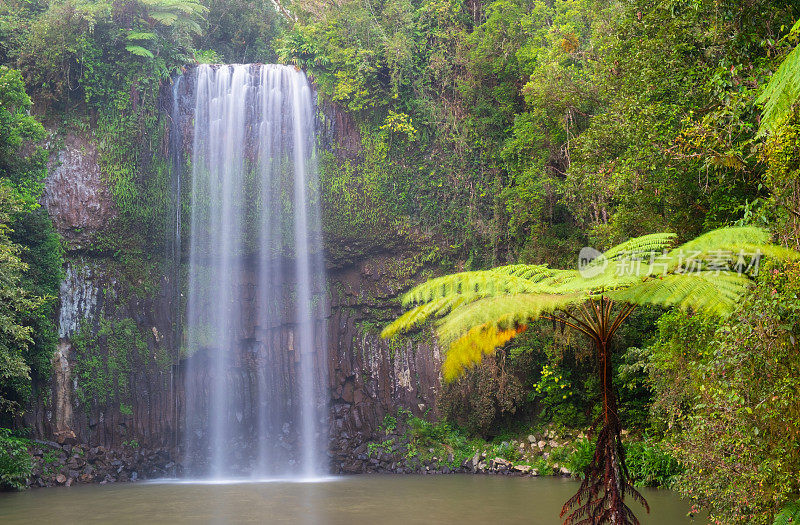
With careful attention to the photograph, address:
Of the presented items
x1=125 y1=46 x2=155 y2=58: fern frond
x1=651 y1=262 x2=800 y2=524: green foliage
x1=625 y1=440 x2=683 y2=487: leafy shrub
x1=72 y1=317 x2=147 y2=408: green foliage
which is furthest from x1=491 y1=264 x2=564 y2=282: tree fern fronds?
x1=125 y1=46 x2=155 y2=58: fern frond

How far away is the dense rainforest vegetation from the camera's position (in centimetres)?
614

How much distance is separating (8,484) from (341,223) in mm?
9808

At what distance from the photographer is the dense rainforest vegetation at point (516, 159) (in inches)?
242

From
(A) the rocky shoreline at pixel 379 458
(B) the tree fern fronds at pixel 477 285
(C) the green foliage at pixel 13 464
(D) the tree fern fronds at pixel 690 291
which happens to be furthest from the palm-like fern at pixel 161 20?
(D) the tree fern fronds at pixel 690 291

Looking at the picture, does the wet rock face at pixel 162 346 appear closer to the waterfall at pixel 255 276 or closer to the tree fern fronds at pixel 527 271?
the waterfall at pixel 255 276

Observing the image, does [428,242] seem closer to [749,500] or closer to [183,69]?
[183,69]

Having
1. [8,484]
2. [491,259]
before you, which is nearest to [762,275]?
[491,259]

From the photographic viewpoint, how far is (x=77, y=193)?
1708cm

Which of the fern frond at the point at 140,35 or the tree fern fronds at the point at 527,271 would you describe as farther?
the fern frond at the point at 140,35

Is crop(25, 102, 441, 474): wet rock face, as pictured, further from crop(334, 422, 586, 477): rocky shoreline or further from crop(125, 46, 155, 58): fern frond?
crop(125, 46, 155, 58): fern frond

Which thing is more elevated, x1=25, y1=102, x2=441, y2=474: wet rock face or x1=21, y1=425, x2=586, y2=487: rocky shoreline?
x1=25, y1=102, x2=441, y2=474: wet rock face

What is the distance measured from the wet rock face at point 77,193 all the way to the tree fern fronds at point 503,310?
14138 millimetres

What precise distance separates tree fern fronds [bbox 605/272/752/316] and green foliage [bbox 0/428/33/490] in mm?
A: 12462

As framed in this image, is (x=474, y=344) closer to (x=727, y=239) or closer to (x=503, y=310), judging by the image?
(x=503, y=310)
